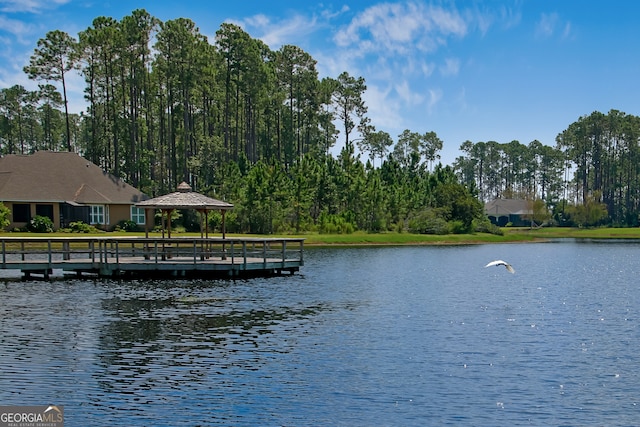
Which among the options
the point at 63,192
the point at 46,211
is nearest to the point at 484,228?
the point at 63,192

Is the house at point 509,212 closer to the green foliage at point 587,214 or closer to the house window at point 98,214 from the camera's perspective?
the green foliage at point 587,214

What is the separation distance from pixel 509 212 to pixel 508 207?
2.08 m

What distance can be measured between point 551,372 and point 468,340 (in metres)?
4.33

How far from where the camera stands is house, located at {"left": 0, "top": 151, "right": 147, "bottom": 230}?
222 ft

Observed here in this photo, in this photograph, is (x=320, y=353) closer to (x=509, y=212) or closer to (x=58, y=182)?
(x=58, y=182)

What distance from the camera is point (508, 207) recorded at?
14375 centimetres

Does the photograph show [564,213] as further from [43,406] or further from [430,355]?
[43,406]

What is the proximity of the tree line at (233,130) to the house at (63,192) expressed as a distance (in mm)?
8854

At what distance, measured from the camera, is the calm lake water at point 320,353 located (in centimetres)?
1556

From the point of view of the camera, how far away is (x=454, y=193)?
97.4 meters

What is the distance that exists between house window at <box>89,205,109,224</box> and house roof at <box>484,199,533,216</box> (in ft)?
298

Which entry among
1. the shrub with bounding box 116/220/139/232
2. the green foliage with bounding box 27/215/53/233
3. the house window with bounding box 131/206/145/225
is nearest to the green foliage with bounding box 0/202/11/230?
the green foliage with bounding box 27/215/53/233

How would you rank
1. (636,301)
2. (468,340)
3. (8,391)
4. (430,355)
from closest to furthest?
(8,391) → (430,355) → (468,340) → (636,301)

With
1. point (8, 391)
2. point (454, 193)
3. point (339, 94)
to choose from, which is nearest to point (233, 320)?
point (8, 391)
